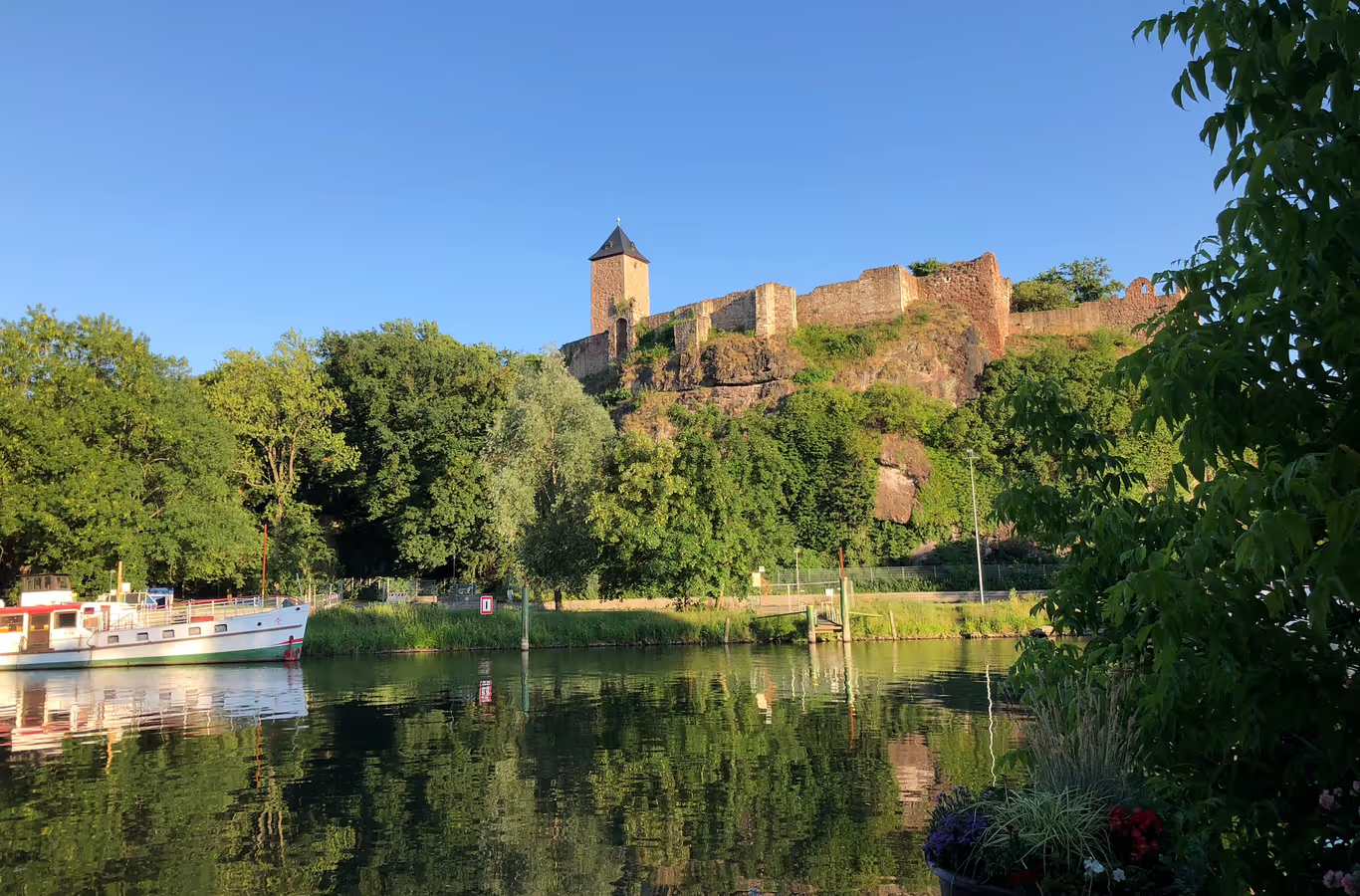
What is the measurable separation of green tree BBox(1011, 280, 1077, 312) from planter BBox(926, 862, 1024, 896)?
62850 mm

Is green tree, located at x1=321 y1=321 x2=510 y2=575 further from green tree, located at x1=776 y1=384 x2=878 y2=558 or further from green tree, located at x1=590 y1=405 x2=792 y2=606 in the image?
green tree, located at x1=776 y1=384 x2=878 y2=558

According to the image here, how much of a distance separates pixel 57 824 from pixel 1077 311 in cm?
6003

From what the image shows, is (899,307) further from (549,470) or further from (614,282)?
(549,470)

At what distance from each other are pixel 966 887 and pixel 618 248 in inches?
3001

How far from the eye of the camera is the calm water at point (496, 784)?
7.66 meters

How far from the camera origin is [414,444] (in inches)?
1988

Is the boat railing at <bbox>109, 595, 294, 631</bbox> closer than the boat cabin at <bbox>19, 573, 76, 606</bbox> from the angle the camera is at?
No

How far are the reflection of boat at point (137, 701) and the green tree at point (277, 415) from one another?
57.4ft

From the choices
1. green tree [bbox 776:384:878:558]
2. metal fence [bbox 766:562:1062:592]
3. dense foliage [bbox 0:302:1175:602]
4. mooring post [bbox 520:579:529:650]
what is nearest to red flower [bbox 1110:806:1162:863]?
dense foliage [bbox 0:302:1175:602]

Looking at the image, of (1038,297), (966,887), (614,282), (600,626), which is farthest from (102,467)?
(1038,297)

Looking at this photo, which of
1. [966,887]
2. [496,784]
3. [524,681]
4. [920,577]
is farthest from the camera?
[920,577]

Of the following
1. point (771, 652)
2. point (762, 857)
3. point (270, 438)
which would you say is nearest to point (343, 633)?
point (771, 652)

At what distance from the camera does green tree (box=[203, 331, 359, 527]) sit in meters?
46.2

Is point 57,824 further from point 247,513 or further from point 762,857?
point 247,513
